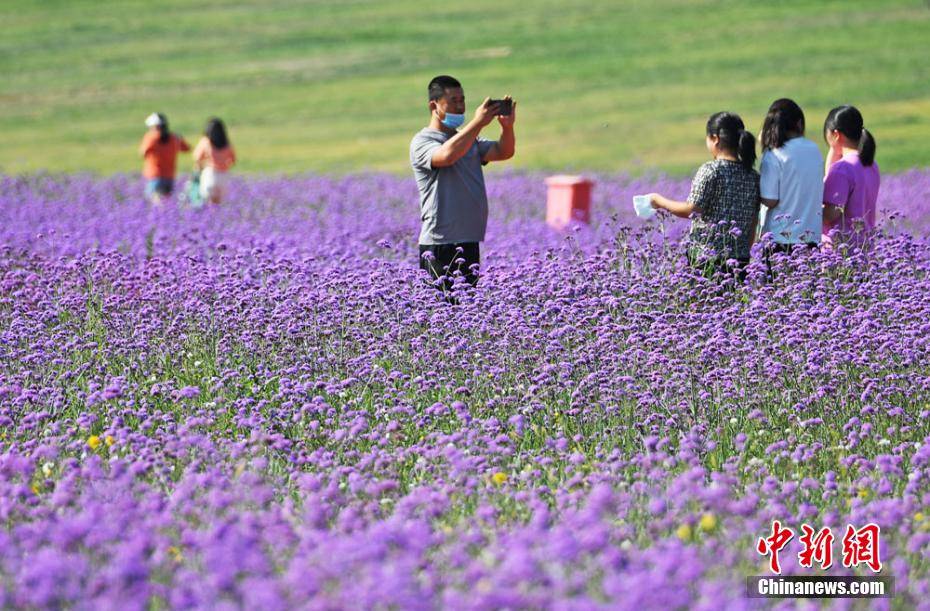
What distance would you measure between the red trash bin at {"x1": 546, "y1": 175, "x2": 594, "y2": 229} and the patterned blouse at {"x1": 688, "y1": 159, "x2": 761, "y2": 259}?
17.6ft

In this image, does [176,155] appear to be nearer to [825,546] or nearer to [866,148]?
[866,148]

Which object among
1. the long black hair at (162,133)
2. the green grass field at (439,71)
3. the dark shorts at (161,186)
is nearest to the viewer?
the long black hair at (162,133)

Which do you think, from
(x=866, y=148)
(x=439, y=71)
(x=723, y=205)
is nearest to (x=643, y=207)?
(x=723, y=205)

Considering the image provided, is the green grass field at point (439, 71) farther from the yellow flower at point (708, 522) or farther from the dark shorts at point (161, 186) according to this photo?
the yellow flower at point (708, 522)

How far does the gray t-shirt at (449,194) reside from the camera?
7.26 m

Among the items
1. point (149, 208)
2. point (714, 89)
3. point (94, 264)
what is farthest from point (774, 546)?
A: point (714, 89)

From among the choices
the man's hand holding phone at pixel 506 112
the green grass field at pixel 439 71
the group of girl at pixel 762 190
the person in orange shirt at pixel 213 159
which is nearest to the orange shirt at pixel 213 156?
the person in orange shirt at pixel 213 159

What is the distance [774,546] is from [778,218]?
3923mm

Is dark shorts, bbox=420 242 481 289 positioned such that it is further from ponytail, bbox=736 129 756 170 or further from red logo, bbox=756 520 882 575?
red logo, bbox=756 520 882 575

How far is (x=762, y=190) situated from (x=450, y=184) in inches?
66.6

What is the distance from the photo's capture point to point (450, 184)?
7.27 m

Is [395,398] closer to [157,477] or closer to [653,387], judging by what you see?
[653,387]

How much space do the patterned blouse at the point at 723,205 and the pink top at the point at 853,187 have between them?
A: 0.65 meters

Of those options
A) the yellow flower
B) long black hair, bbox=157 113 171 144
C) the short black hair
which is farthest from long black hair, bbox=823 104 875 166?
long black hair, bbox=157 113 171 144
